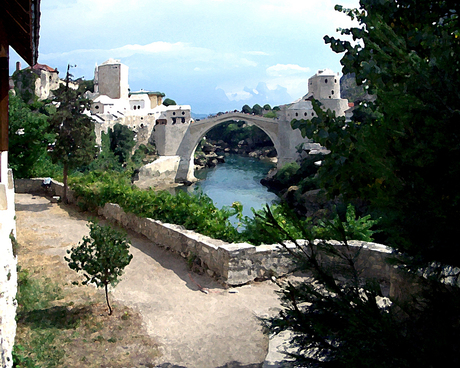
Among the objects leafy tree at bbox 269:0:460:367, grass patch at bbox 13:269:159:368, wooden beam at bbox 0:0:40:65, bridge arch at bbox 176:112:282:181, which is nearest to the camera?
leafy tree at bbox 269:0:460:367

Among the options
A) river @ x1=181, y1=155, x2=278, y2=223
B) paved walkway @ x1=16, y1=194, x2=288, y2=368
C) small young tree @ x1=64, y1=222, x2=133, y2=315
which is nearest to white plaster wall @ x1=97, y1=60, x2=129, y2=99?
river @ x1=181, y1=155, x2=278, y2=223

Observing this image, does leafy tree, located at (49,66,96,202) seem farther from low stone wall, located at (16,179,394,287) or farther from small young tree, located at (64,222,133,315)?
small young tree, located at (64,222,133,315)

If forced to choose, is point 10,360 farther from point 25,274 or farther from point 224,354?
point 25,274

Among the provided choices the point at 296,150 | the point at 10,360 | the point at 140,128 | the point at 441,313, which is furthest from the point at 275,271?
the point at 140,128

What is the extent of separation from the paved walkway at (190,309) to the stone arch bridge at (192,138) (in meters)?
33.0

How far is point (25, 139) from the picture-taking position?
15062 millimetres

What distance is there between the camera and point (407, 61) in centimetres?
179

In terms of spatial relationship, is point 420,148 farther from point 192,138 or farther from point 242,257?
point 192,138

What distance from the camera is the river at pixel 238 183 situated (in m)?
30.5

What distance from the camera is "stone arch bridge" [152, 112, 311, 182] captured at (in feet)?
132

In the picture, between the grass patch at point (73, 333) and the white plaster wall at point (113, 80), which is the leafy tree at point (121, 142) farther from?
the grass patch at point (73, 333)

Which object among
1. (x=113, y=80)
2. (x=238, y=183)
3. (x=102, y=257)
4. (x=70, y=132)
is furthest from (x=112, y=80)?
(x=102, y=257)

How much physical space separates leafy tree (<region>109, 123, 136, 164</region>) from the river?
6.78 meters

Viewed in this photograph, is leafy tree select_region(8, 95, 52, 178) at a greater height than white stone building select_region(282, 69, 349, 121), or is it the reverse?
white stone building select_region(282, 69, 349, 121)
